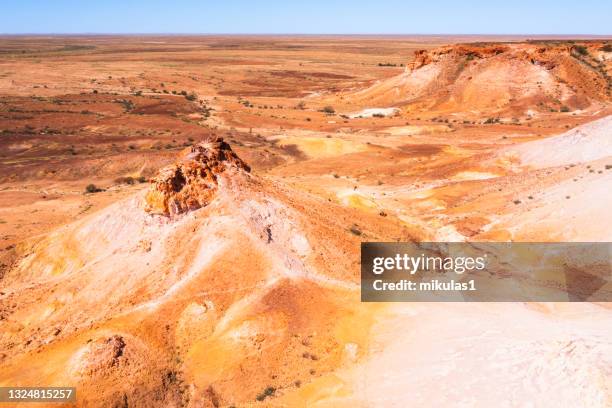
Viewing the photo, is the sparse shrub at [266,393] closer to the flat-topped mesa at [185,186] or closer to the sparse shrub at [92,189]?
the flat-topped mesa at [185,186]

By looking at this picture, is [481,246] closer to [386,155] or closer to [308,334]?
[308,334]

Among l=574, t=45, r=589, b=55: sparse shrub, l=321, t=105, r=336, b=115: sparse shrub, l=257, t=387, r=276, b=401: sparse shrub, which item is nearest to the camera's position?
l=257, t=387, r=276, b=401: sparse shrub

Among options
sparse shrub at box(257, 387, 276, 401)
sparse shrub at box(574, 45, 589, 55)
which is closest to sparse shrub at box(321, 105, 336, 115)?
sparse shrub at box(574, 45, 589, 55)

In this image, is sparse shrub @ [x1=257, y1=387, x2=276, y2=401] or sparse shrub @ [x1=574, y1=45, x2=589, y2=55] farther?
sparse shrub @ [x1=574, y1=45, x2=589, y2=55]

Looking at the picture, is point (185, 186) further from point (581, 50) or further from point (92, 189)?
point (581, 50)

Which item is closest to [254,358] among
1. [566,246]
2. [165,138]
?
[566,246]

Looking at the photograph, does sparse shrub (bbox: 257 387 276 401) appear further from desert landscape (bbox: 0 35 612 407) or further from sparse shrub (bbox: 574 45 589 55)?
sparse shrub (bbox: 574 45 589 55)

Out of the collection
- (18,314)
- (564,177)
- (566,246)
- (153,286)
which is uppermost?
(564,177)

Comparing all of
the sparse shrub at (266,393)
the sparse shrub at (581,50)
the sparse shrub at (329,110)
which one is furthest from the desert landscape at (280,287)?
the sparse shrub at (581,50)

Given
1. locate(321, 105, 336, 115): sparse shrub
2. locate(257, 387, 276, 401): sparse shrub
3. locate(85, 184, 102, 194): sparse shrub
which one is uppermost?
locate(321, 105, 336, 115): sparse shrub
